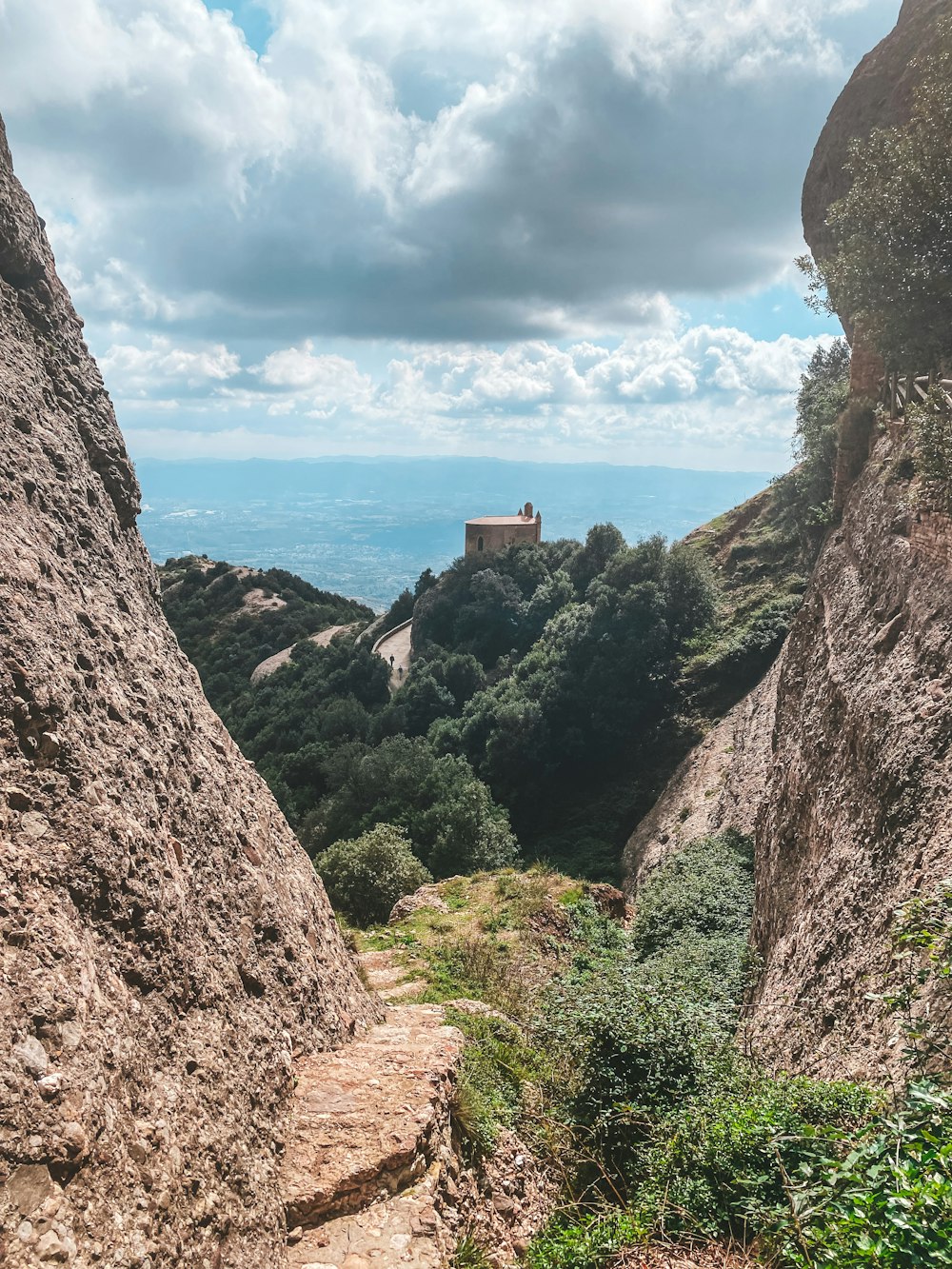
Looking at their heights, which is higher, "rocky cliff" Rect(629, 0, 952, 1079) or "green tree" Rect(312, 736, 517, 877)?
"rocky cliff" Rect(629, 0, 952, 1079)

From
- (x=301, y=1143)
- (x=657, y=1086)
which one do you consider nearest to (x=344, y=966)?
(x=301, y=1143)

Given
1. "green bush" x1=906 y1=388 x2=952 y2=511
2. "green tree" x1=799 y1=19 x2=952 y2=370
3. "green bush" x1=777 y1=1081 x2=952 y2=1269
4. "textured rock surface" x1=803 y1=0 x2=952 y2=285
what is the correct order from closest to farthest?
"green bush" x1=777 y1=1081 x2=952 y2=1269
"green bush" x1=906 y1=388 x2=952 y2=511
"green tree" x1=799 y1=19 x2=952 y2=370
"textured rock surface" x1=803 y1=0 x2=952 y2=285

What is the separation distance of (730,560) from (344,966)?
1366 inches

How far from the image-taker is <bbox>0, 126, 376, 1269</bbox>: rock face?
3.14m

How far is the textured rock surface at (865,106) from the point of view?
68.7 ft

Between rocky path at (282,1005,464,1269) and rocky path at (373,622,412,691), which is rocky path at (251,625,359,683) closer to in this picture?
rocky path at (373,622,412,691)

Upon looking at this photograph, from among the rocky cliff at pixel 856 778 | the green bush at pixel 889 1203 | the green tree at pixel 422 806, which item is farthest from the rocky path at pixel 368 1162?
the green tree at pixel 422 806

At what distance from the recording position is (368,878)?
59.4 feet

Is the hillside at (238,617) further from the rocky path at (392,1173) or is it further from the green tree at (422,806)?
the rocky path at (392,1173)

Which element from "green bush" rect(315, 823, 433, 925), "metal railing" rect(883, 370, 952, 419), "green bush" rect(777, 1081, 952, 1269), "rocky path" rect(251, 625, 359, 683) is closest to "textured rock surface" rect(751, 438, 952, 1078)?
"metal railing" rect(883, 370, 952, 419)

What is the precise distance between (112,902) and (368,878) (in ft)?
48.5

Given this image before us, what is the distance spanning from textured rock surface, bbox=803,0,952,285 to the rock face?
77.9 feet

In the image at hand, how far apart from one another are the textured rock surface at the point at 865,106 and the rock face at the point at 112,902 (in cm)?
2374

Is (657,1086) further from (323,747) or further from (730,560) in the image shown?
(730,560)
